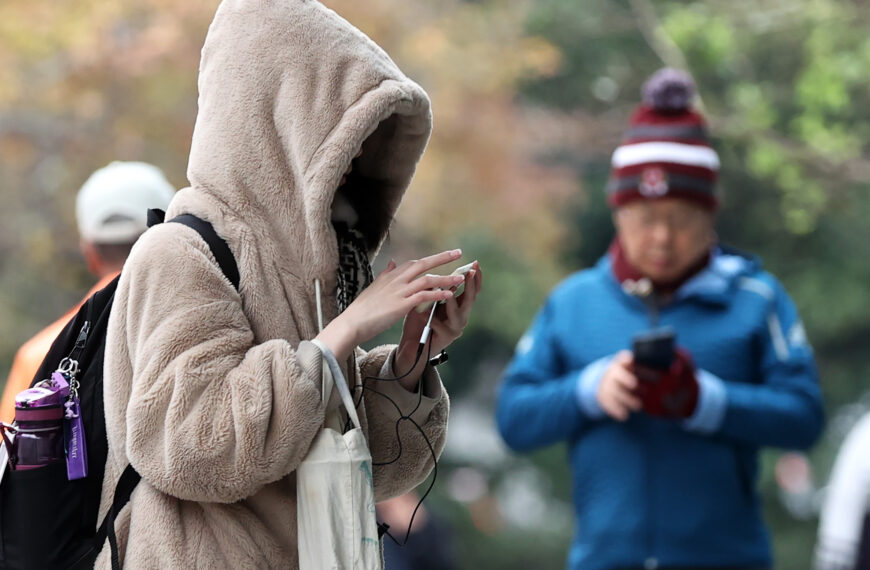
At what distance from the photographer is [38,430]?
78.8 inches

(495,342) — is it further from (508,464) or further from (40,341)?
(40,341)

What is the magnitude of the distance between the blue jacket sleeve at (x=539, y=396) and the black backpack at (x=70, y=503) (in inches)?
70.2

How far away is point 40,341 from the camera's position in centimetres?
325

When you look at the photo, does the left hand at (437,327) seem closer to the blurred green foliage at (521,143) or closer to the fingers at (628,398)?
the fingers at (628,398)

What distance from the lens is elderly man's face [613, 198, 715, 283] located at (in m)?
3.67

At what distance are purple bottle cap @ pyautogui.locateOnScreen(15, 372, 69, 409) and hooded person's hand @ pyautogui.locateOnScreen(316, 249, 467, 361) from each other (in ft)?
1.47

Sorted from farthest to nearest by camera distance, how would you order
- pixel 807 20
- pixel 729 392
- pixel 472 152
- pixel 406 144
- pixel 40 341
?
pixel 472 152
pixel 807 20
pixel 729 392
pixel 40 341
pixel 406 144

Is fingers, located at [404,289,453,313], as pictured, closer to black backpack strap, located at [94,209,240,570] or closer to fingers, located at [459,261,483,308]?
fingers, located at [459,261,483,308]

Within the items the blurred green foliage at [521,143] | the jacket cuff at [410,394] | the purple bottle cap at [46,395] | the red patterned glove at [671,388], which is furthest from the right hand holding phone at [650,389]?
the blurred green foliage at [521,143]

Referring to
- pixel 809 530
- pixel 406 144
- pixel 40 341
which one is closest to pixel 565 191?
pixel 809 530

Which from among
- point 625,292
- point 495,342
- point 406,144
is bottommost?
point 495,342

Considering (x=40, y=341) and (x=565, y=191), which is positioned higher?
(x=40, y=341)

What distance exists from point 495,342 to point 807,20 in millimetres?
3398

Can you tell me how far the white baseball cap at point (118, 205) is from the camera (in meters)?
3.54
